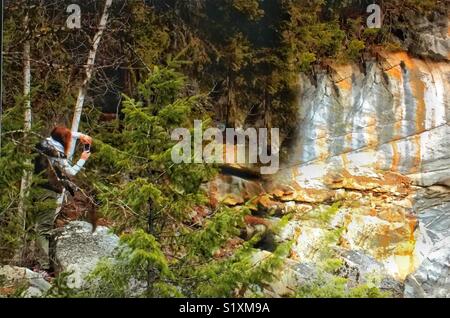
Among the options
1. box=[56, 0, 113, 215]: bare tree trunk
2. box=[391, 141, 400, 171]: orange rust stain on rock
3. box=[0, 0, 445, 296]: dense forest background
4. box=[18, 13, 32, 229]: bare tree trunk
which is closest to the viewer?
box=[18, 13, 32, 229]: bare tree trunk

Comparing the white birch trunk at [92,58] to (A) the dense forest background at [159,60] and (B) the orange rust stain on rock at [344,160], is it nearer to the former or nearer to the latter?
(A) the dense forest background at [159,60]

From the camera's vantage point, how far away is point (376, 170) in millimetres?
6293

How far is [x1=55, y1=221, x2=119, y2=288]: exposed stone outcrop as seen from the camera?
5.98m

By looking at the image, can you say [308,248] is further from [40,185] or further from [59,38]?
[59,38]

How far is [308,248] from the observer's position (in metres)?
5.93

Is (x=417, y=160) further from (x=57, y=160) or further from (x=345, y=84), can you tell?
(x=57, y=160)

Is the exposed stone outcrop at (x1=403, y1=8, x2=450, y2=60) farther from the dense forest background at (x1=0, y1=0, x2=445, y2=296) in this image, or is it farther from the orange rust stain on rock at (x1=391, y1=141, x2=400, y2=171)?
the orange rust stain on rock at (x1=391, y1=141, x2=400, y2=171)

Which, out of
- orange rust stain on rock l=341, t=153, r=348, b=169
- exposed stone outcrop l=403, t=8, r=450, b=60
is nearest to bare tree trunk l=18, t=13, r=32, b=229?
orange rust stain on rock l=341, t=153, r=348, b=169

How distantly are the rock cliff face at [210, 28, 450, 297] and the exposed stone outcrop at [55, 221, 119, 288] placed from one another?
Result: 1.06 m

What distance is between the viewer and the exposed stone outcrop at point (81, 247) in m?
5.98

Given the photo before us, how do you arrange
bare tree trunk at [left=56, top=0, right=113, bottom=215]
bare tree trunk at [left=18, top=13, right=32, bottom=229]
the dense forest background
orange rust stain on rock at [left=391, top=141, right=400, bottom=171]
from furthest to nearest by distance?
bare tree trunk at [left=56, top=0, right=113, bottom=215], orange rust stain on rock at [left=391, top=141, right=400, bottom=171], the dense forest background, bare tree trunk at [left=18, top=13, right=32, bottom=229]

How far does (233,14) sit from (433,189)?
8.02 ft
